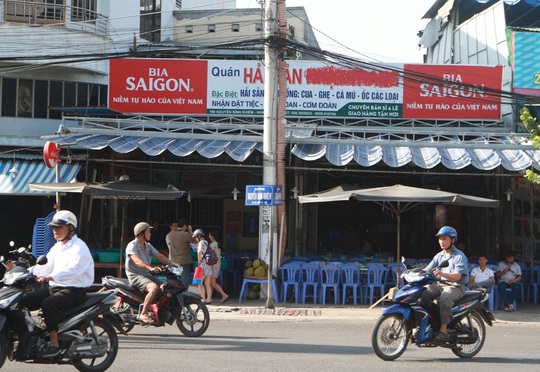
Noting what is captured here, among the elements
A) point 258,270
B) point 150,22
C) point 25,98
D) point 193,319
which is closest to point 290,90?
point 258,270

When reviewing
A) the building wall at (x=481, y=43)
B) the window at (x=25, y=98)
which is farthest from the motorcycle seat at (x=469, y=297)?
the window at (x=25, y=98)

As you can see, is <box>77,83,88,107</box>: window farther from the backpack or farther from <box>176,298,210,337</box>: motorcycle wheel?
<box>176,298,210,337</box>: motorcycle wheel

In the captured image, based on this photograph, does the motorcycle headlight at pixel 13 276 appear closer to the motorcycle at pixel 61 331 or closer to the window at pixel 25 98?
the motorcycle at pixel 61 331

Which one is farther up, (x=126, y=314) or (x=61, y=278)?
(x=61, y=278)

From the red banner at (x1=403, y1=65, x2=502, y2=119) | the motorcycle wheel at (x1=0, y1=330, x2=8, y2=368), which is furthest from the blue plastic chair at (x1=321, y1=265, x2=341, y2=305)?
the motorcycle wheel at (x1=0, y1=330, x2=8, y2=368)

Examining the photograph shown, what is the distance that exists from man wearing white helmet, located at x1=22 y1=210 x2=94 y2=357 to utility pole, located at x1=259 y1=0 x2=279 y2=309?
7926 millimetres

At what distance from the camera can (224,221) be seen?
22750mm

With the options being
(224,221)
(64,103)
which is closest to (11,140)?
(64,103)

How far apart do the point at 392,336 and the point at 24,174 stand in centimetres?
1307

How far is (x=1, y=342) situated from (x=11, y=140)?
48.9 feet

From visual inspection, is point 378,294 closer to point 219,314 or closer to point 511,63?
point 219,314

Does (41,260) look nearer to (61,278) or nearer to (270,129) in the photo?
(61,278)

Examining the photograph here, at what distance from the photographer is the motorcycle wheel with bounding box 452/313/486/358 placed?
9867mm

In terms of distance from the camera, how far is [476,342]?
32.5ft
